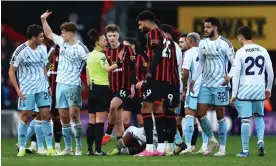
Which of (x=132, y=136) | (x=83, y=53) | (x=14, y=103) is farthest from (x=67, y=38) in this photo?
(x=14, y=103)

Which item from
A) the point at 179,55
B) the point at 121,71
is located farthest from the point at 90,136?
the point at 179,55

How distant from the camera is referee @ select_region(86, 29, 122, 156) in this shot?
746 inches

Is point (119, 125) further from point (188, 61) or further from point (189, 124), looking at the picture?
point (188, 61)

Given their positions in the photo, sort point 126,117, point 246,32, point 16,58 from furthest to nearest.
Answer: point 126,117 < point 16,58 < point 246,32

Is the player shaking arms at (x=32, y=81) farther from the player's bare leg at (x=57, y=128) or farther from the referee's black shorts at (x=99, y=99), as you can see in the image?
the referee's black shorts at (x=99, y=99)

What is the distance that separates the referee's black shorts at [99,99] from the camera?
19.0 metres

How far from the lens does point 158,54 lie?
59.3 feet

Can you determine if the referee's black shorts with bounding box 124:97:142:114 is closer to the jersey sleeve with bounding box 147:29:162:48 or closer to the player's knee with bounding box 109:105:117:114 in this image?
the player's knee with bounding box 109:105:117:114

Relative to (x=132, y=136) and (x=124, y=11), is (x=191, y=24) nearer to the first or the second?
(x=124, y=11)

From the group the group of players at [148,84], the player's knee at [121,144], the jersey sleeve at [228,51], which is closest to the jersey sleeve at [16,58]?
the group of players at [148,84]

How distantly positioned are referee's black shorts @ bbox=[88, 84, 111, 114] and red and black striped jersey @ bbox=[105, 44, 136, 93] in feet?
2.44

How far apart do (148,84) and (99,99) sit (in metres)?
1.11

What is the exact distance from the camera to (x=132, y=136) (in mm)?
19281

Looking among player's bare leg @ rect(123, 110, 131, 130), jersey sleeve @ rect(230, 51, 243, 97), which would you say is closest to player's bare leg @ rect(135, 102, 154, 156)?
jersey sleeve @ rect(230, 51, 243, 97)
